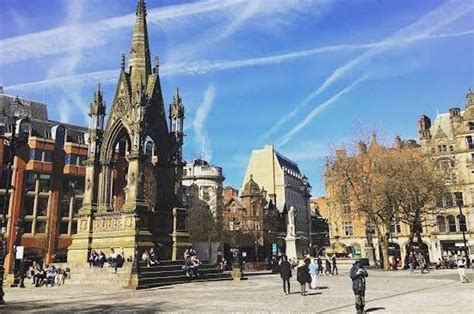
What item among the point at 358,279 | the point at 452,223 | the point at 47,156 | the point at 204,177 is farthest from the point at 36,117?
the point at 358,279

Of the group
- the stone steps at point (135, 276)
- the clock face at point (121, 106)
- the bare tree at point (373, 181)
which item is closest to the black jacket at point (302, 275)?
the stone steps at point (135, 276)

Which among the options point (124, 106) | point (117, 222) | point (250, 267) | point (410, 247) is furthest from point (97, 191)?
point (410, 247)

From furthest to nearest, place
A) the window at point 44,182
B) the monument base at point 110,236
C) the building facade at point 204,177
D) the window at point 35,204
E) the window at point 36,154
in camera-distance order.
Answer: the building facade at point 204,177
the window at point 44,182
the window at point 36,154
the window at point 35,204
the monument base at point 110,236

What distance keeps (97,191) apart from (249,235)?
38529mm

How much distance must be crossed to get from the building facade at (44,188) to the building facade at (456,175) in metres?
48.5

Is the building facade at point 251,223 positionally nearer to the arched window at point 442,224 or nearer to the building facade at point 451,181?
the building facade at point 451,181

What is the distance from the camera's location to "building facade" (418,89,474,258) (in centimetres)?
6284

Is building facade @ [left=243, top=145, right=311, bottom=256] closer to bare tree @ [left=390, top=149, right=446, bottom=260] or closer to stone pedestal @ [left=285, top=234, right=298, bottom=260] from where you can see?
stone pedestal @ [left=285, top=234, right=298, bottom=260]

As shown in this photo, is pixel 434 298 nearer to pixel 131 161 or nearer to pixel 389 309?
pixel 389 309

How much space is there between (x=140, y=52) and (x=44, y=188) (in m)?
36.5

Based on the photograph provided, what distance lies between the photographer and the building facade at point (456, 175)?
62.8 m

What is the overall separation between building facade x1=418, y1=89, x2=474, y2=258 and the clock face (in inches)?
1873

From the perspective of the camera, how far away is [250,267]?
1969 inches

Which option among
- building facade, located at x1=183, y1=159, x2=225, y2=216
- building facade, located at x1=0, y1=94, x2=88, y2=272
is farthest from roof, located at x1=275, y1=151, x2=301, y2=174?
building facade, located at x1=0, y1=94, x2=88, y2=272
